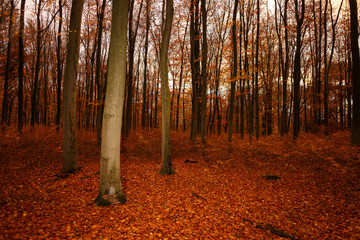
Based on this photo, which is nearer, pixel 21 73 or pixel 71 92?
pixel 71 92

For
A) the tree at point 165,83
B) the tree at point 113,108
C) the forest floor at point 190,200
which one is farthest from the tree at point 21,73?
the tree at point 113,108

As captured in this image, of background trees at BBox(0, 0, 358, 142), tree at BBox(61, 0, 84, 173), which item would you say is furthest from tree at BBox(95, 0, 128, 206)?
background trees at BBox(0, 0, 358, 142)

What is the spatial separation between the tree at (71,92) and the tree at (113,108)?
2.85m

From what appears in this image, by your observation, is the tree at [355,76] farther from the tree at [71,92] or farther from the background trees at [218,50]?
the tree at [71,92]

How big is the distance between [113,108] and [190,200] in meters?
3.24

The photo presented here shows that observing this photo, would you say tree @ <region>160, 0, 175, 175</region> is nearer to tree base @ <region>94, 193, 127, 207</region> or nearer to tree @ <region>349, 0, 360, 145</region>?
tree base @ <region>94, 193, 127, 207</region>

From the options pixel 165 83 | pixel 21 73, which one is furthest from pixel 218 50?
pixel 21 73

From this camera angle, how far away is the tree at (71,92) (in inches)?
231

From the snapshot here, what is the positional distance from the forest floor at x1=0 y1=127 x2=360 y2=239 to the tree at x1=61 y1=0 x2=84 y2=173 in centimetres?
73

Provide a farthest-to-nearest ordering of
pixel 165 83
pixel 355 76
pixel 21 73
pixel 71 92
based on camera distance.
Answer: pixel 21 73 < pixel 355 76 < pixel 165 83 < pixel 71 92

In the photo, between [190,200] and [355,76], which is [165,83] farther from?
[355,76]

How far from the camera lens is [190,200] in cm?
469

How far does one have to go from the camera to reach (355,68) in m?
8.77

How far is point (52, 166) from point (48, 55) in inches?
762
